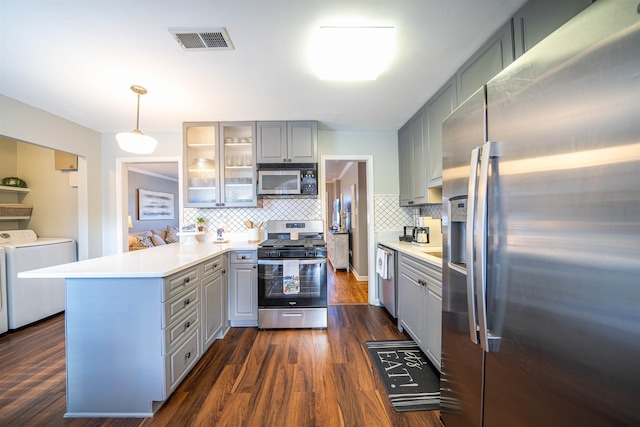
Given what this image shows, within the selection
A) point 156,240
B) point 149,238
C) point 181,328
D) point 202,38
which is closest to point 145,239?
point 149,238

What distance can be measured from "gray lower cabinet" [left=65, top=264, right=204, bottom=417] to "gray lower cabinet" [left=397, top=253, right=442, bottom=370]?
6.14ft

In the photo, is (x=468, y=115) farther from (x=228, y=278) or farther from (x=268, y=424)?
(x=228, y=278)

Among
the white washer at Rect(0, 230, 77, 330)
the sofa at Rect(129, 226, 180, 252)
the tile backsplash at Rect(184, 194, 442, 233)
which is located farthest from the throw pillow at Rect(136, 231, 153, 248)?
the tile backsplash at Rect(184, 194, 442, 233)

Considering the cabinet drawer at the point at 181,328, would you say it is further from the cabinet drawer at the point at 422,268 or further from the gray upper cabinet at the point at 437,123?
the gray upper cabinet at the point at 437,123

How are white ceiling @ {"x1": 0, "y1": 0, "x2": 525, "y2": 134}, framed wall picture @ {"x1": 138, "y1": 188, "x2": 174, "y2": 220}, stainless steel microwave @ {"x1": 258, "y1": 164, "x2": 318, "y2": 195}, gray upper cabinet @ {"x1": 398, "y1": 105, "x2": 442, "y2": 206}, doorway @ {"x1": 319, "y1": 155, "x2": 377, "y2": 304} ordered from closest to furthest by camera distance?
white ceiling @ {"x1": 0, "y1": 0, "x2": 525, "y2": 134}, gray upper cabinet @ {"x1": 398, "y1": 105, "x2": 442, "y2": 206}, stainless steel microwave @ {"x1": 258, "y1": 164, "x2": 318, "y2": 195}, doorway @ {"x1": 319, "y1": 155, "x2": 377, "y2": 304}, framed wall picture @ {"x1": 138, "y1": 188, "x2": 174, "y2": 220}

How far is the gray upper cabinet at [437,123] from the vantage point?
209 centimetres

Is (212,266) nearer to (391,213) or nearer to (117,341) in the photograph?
(117,341)

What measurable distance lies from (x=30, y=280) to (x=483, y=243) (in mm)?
4367

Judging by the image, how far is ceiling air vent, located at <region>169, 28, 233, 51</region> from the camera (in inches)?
60.1

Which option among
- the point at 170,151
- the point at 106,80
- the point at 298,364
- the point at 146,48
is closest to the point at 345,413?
the point at 298,364

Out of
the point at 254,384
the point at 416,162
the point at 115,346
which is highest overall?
the point at 416,162

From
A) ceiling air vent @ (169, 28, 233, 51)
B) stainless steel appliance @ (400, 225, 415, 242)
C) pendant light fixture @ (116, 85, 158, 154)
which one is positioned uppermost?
ceiling air vent @ (169, 28, 233, 51)

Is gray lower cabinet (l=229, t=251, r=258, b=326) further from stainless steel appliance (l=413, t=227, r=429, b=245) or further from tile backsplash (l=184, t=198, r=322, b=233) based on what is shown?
stainless steel appliance (l=413, t=227, r=429, b=245)

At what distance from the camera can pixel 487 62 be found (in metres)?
1.62
